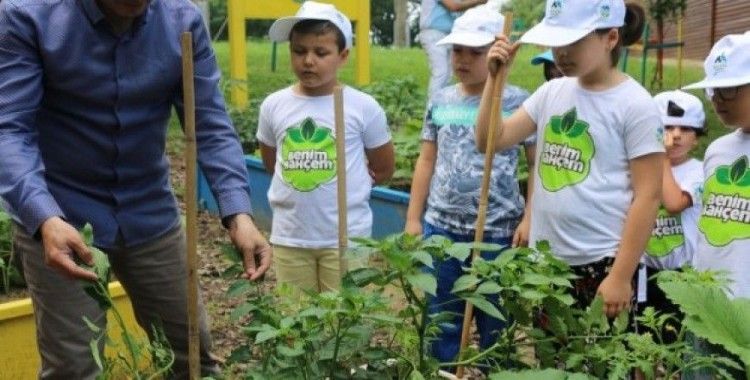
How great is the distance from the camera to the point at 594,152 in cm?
346

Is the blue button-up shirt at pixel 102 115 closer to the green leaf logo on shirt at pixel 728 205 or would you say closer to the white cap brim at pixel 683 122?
the green leaf logo on shirt at pixel 728 205

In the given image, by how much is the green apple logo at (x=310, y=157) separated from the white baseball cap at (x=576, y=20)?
38.9 inches

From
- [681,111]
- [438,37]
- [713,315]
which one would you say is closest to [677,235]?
[681,111]

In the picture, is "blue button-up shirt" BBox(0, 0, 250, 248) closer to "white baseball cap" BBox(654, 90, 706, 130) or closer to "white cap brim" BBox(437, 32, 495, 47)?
"white cap brim" BBox(437, 32, 495, 47)

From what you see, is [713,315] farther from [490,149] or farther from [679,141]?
[679,141]

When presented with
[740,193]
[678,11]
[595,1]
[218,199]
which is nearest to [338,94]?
[218,199]

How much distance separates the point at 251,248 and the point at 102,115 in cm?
59

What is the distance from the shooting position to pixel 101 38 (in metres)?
3.12

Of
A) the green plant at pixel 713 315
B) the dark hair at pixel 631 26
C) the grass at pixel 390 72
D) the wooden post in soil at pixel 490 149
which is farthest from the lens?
the grass at pixel 390 72

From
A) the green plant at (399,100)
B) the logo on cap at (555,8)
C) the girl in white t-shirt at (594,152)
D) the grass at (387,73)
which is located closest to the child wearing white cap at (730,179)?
the girl in white t-shirt at (594,152)

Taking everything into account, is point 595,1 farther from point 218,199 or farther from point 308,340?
point 308,340

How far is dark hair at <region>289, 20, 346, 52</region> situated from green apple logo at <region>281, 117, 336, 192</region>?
30 cm

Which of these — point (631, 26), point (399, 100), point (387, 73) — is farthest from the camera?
point (387, 73)

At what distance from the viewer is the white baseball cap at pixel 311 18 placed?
4.27m
